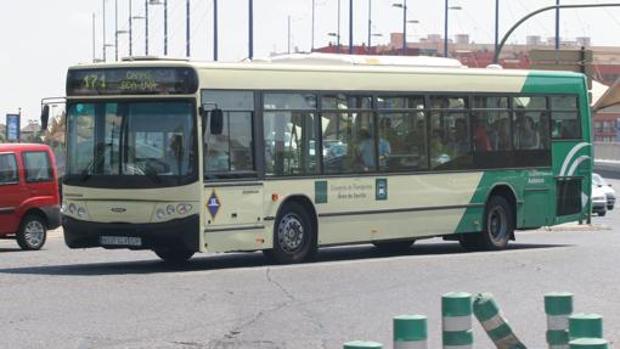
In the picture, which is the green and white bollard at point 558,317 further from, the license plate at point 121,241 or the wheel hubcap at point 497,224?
the wheel hubcap at point 497,224

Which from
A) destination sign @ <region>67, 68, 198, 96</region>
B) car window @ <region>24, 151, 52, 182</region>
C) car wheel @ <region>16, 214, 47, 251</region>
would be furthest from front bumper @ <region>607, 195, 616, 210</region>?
destination sign @ <region>67, 68, 198, 96</region>

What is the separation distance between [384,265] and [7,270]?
16.5ft

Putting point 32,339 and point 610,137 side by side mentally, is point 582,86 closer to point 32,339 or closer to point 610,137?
point 32,339

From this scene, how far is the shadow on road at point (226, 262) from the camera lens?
725 inches

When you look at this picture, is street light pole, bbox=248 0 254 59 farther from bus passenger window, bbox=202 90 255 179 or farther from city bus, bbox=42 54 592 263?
bus passenger window, bbox=202 90 255 179

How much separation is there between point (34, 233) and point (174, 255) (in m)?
5.89

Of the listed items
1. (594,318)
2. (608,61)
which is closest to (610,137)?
(608,61)

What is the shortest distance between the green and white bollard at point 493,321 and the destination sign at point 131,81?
10046 mm

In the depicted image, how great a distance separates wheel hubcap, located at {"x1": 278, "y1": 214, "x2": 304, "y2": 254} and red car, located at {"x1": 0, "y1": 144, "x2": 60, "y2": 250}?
7015 mm

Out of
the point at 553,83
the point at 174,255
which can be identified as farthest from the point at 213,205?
the point at 553,83

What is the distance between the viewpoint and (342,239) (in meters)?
20.2

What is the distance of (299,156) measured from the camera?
1950cm

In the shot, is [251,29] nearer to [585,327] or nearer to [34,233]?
[34,233]

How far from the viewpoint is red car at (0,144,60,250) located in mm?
24453
